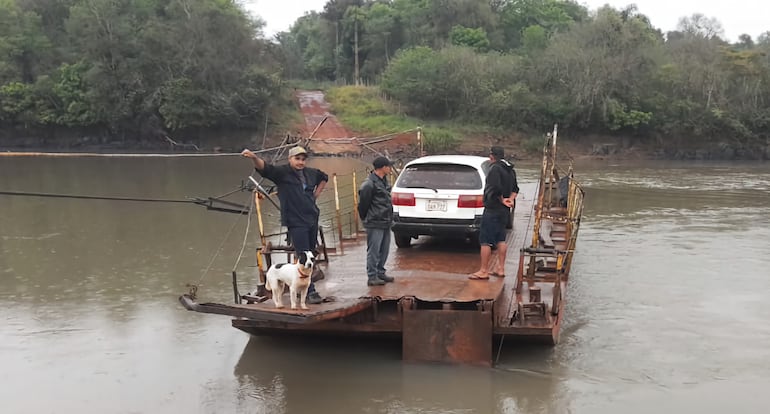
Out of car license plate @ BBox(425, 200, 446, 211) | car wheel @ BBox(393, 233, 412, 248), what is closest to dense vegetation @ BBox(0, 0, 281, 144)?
car wheel @ BBox(393, 233, 412, 248)

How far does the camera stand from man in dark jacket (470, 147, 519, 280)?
790 cm

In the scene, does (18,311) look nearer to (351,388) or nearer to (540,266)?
(351,388)

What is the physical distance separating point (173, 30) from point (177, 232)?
34345 millimetres

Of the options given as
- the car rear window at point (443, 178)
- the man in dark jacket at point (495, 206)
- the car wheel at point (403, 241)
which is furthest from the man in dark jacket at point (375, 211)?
the car wheel at point (403, 241)

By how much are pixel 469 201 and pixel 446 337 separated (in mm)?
2800

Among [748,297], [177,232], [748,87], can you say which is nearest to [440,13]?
[748,87]

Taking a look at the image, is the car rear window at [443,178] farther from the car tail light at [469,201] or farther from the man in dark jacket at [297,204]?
the man in dark jacket at [297,204]

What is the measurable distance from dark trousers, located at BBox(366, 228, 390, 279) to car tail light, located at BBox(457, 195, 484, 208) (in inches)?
70.6

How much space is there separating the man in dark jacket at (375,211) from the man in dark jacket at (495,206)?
3.83 feet

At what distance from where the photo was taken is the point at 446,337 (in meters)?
6.81

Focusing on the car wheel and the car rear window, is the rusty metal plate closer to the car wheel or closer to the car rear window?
the car rear window

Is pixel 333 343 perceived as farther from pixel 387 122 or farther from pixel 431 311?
pixel 387 122

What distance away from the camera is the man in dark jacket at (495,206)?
7.90 metres

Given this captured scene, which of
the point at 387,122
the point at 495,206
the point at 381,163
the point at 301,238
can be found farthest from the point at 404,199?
the point at 387,122
